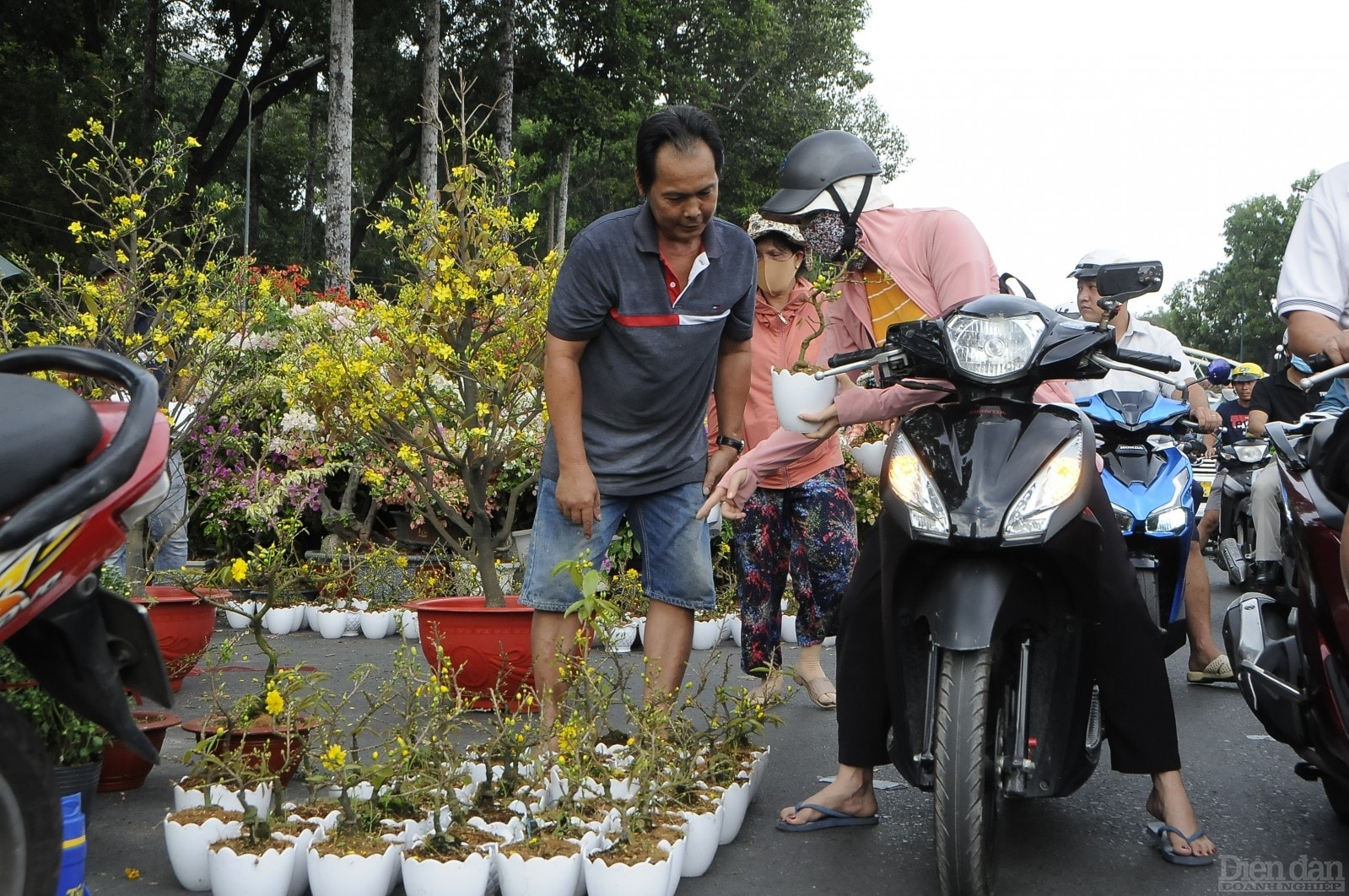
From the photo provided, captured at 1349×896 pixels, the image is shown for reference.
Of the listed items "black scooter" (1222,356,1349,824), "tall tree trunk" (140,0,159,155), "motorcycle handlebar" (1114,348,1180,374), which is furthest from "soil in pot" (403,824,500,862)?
"tall tree trunk" (140,0,159,155)

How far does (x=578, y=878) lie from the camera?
3.31 m

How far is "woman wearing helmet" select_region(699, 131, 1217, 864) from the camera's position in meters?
3.59

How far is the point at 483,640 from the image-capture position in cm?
530

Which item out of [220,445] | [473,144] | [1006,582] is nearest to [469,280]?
[473,144]

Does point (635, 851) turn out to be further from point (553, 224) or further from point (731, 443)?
point (553, 224)

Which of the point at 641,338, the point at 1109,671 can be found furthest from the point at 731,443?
the point at 1109,671

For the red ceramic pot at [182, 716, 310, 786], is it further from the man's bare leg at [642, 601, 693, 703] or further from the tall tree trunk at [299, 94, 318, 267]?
the tall tree trunk at [299, 94, 318, 267]

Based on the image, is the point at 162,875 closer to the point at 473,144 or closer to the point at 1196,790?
the point at 1196,790

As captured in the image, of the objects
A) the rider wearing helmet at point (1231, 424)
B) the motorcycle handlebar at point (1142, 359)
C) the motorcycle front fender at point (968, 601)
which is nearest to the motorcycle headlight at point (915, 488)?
the motorcycle front fender at point (968, 601)

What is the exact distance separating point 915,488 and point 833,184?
1183mm

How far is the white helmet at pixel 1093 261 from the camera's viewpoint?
6.25m

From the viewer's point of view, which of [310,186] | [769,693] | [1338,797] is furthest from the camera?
[310,186]

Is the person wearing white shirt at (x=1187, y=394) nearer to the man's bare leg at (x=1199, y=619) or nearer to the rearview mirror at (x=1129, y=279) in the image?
the man's bare leg at (x=1199, y=619)

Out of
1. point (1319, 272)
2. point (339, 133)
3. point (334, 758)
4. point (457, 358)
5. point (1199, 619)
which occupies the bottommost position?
point (1199, 619)
